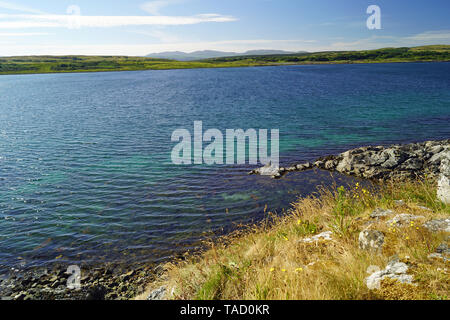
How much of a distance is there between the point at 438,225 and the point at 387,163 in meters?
13.7

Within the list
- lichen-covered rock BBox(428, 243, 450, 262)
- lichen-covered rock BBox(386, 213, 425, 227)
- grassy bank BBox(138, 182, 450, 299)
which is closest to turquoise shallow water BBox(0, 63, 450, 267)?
grassy bank BBox(138, 182, 450, 299)

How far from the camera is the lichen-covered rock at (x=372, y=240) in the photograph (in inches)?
280

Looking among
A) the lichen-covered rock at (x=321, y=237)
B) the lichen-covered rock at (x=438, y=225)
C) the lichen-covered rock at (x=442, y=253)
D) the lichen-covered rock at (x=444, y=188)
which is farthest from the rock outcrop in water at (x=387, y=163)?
the lichen-covered rock at (x=442, y=253)

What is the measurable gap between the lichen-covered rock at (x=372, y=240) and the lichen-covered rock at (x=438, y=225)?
159 cm

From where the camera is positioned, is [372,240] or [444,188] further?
[444,188]

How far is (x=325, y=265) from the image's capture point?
684 centimetres

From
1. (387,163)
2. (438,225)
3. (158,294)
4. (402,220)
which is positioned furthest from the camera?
(387,163)

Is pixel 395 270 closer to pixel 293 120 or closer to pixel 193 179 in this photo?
pixel 193 179

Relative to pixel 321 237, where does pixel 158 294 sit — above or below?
below

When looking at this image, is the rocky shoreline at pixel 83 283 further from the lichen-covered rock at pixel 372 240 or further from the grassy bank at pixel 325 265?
the lichen-covered rock at pixel 372 240

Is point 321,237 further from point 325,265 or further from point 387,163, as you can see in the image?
point 387,163

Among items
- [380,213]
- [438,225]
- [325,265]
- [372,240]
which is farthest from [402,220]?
[325,265]

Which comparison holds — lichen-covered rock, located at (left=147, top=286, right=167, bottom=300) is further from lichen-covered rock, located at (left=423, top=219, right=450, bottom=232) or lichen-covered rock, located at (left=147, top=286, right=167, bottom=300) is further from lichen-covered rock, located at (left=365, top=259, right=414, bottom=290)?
lichen-covered rock, located at (left=423, top=219, right=450, bottom=232)
